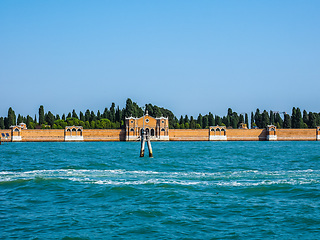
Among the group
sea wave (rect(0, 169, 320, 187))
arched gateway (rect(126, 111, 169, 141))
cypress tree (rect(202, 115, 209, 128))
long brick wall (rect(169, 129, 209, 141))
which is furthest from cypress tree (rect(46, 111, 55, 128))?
sea wave (rect(0, 169, 320, 187))

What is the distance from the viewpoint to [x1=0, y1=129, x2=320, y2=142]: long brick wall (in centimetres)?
6425

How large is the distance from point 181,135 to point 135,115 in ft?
27.8

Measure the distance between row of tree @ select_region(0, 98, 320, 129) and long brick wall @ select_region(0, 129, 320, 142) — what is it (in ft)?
8.71

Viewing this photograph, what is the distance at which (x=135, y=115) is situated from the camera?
2731 inches

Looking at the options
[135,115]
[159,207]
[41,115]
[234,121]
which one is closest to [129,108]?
[135,115]

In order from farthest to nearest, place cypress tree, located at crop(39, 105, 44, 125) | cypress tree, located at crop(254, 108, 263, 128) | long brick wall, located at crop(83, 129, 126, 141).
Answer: cypress tree, located at crop(254, 108, 263, 128), cypress tree, located at crop(39, 105, 44, 125), long brick wall, located at crop(83, 129, 126, 141)

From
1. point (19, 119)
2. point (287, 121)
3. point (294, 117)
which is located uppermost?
point (19, 119)

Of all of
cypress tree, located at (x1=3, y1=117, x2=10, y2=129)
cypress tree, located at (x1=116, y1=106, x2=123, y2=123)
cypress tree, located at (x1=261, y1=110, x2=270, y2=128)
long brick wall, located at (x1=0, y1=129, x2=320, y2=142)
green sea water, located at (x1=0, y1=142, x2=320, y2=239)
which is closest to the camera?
green sea water, located at (x1=0, y1=142, x2=320, y2=239)

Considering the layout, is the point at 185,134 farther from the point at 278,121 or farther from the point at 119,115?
the point at 278,121

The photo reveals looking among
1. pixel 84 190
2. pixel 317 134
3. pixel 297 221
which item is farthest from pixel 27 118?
pixel 297 221

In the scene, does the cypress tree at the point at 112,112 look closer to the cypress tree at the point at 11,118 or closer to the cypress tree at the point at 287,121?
the cypress tree at the point at 11,118

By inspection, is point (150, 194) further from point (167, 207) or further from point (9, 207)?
point (9, 207)

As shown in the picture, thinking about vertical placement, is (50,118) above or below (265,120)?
above

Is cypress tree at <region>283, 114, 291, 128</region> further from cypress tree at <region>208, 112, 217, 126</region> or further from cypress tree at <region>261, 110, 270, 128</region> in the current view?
cypress tree at <region>208, 112, 217, 126</region>
